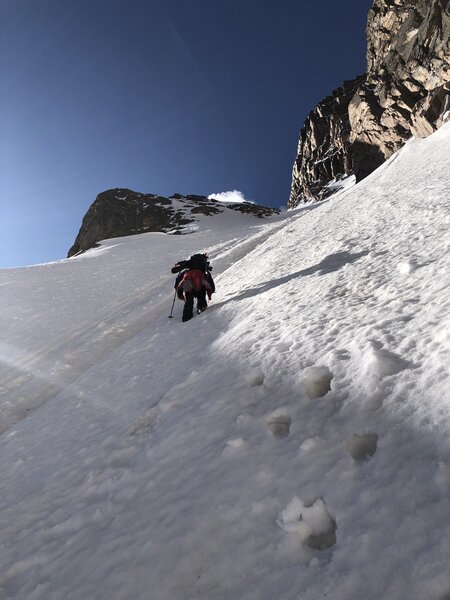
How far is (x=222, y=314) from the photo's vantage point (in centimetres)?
824

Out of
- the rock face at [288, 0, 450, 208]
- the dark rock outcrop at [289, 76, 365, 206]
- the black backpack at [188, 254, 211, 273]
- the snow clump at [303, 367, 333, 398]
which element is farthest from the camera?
the dark rock outcrop at [289, 76, 365, 206]

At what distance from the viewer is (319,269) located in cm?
832

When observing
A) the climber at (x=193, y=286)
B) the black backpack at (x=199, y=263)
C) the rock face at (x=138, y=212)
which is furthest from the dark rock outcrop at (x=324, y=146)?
the climber at (x=193, y=286)

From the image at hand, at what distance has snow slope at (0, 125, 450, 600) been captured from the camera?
216 cm

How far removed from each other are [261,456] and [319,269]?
5.93 m

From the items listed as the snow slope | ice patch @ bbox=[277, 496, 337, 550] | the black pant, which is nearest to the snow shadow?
the snow slope

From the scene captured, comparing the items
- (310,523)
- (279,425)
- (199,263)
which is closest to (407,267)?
(279,425)

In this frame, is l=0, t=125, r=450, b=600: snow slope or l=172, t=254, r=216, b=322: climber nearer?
l=0, t=125, r=450, b=600: snow slope

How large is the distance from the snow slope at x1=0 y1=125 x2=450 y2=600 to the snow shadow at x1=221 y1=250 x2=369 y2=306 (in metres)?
0.38

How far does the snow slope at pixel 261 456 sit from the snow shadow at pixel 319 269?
1.24 feet

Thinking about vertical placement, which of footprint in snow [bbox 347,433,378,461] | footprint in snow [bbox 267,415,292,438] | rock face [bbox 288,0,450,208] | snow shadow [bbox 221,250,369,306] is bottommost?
footprint in snow [bbox 347,433,378,461]

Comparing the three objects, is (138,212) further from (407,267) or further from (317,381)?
(317,381)

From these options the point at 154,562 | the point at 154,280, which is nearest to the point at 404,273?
the point at 154,562

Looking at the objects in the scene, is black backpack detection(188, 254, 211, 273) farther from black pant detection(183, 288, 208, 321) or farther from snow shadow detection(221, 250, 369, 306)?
snow shadow detection(221, 250, 369, 306)
